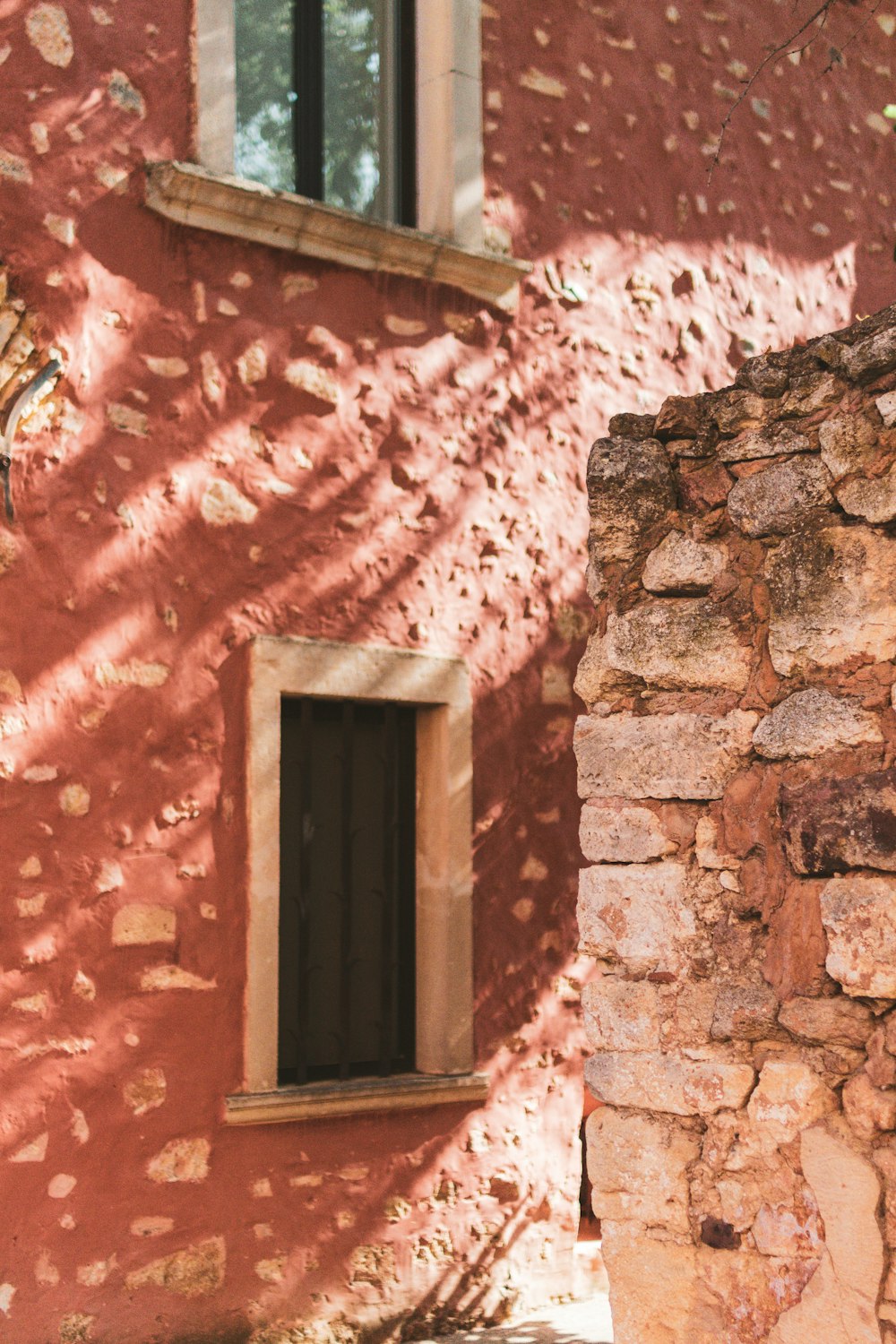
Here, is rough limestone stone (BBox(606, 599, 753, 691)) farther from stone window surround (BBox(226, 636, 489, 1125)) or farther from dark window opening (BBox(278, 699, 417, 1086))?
dark window opening (BBox(278, 699, 417, 1086))

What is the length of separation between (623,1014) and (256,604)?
8.32 feet

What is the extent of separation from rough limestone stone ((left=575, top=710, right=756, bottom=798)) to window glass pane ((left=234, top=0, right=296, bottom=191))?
3.19 meters

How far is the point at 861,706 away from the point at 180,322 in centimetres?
309

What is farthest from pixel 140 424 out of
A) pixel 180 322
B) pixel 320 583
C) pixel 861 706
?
pixel 861 706

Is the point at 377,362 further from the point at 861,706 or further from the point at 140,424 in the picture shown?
the point at 861,706

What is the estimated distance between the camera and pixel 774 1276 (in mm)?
2732

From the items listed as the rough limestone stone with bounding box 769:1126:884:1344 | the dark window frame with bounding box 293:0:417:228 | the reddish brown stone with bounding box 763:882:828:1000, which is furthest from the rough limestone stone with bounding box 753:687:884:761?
the dark window frame with bounding box 293:0:417:228

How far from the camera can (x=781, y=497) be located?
2.92 metres

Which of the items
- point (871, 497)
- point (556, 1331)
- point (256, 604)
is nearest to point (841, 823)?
point (871, 497)

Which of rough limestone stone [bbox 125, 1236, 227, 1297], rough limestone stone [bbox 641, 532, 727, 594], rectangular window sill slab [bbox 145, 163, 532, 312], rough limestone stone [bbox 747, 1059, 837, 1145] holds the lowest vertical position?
rough limestone stone [bbox 125, 1236, 227, 1297]

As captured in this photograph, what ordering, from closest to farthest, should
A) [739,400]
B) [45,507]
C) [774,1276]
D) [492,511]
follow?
[774,1276]
[739,400]
[45,507]
[492,511]

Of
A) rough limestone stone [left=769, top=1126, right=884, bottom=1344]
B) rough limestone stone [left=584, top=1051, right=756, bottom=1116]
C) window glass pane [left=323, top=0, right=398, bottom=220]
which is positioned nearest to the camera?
rough limestone stone [left=769, top=1126, right=884, bottom=1344]

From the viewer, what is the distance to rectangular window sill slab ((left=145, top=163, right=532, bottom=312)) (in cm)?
499

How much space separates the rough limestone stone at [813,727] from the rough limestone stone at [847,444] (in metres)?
0.42
